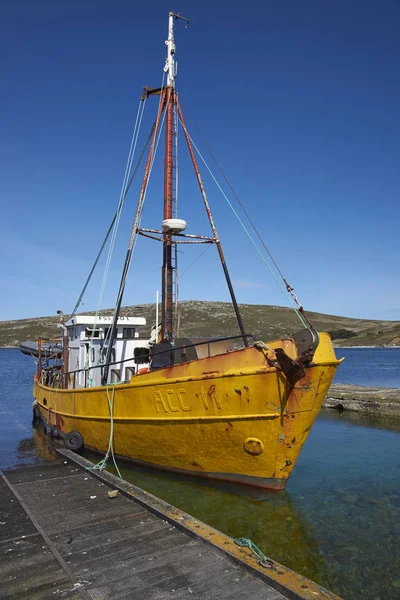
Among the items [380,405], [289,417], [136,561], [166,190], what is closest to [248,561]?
[136,561]

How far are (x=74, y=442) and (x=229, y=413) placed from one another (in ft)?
21.8

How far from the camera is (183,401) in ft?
32.3

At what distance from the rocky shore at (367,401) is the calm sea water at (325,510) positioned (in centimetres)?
557

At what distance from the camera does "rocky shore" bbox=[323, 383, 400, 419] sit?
20.9 meters

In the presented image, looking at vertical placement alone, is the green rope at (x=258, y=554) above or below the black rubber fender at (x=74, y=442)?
above

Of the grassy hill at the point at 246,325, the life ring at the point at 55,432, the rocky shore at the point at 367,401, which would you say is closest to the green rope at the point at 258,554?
the life ring at the point at 55,432

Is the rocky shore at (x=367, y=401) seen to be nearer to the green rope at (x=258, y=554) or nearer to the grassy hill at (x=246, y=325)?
the green rope at (x=258, y=554)

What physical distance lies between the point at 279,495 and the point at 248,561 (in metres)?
4.99

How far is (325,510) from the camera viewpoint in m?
9.23

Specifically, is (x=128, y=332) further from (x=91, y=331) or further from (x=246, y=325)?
(x=246, y=325)

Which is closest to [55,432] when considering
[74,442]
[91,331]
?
[74,442]

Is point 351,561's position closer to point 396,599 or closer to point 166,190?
point 396,599

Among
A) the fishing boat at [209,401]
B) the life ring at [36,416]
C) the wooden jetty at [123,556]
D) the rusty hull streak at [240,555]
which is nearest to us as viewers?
the rusty hull streak at [240,555]

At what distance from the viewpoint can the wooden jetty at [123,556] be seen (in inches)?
188
